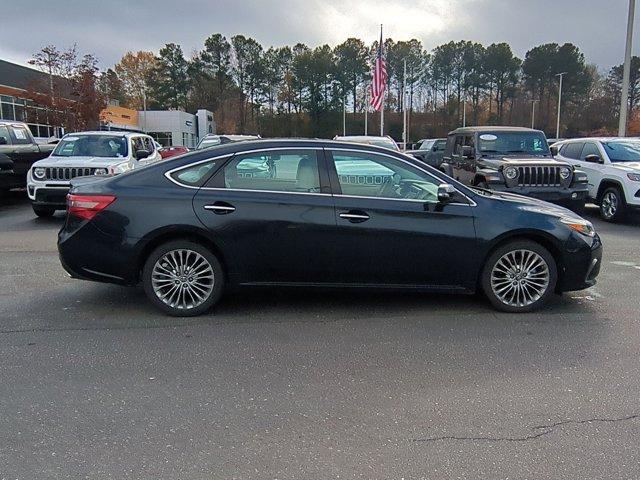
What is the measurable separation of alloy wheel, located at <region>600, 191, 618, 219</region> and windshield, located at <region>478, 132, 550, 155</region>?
69.7 inches

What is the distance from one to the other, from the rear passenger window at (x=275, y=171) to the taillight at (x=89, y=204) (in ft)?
3.77

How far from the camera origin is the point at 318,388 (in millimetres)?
3588

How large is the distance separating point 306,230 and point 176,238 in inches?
49.3

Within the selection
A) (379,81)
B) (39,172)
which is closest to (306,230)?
(39,172)

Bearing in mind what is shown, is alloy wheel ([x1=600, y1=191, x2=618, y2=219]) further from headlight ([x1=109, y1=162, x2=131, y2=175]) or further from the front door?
headlight ([x1=109, y1=162, x2=131, y2=175])

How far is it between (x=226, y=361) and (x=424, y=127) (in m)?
84.2

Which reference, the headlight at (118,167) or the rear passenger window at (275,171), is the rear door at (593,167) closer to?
the rear passenger window at (275,171)

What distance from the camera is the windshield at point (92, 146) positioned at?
443 inches

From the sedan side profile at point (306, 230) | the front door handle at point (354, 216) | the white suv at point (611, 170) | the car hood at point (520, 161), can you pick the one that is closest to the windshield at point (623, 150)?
the white suv at point (611, 170)

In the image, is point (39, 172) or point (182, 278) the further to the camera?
point (39, 172)

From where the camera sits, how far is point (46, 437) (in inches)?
117

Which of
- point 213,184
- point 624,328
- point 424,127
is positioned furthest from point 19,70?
point 424,127

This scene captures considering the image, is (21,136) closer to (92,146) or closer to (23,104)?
(92,146)

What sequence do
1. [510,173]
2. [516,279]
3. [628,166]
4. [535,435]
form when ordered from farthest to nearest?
[628,166] < [510,173] < [516,279] < [535,435]
